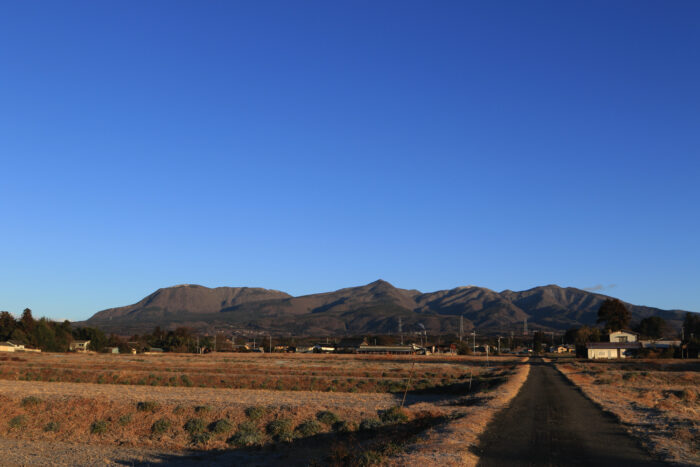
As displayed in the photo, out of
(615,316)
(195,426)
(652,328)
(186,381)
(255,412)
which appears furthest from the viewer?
(652,328)

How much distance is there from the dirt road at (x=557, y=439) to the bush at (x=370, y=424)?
5.22 metres

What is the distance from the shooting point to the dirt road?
16.1 m

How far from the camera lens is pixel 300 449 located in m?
23.8

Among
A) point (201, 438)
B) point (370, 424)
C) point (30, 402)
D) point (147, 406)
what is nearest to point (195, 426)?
point (201, 438)

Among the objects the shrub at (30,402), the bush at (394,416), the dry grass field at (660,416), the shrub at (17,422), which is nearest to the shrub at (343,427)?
the bush at (394,416)

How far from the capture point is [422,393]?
47.9 meters

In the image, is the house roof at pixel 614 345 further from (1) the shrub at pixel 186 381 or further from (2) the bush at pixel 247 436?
(2) the bush at pixel 247 436

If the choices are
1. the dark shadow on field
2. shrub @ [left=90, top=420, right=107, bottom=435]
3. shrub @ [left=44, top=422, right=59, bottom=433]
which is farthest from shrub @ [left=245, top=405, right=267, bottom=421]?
shrub @ [left=44, top=422, right=59, bottom=433]

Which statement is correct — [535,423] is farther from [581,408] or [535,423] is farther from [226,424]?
[226,424]

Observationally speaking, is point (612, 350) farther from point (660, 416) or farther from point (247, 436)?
point (247, 436)

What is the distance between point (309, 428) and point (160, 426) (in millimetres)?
6995

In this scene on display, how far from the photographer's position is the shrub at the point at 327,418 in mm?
27652

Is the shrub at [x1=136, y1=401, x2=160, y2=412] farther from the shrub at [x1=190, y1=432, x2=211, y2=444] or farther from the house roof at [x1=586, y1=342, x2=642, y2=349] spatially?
the house roof at [x1=586, y1=342, x2=642, y2=349]

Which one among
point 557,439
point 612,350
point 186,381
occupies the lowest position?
point 612,350
